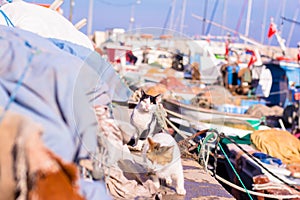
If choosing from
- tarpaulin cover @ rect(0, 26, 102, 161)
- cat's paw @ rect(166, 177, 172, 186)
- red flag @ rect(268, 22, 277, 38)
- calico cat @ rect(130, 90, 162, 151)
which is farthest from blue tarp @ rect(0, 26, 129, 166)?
red flag @ rect(268, 22, 277, 38)

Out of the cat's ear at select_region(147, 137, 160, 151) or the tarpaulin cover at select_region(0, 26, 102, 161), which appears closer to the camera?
the tarpaulin cover at select_region(0, 26, 102, 161)

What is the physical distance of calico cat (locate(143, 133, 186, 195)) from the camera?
3270 millimetres

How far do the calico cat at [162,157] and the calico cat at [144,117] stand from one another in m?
0.09

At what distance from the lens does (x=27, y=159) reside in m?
1.97

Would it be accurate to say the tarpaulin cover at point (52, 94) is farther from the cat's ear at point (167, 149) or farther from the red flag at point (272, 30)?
the red flag at point (272, 30)

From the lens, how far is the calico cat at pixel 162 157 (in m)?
3.27

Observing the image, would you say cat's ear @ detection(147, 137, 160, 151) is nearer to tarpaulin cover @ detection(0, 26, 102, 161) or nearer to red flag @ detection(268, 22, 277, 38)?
tarpaulin cover @ detection(0, 26, 102, 161)

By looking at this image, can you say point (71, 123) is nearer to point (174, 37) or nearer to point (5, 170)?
point (5, 170)

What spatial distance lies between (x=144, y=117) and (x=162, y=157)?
1.19 feet

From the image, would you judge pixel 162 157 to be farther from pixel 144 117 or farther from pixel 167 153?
pixel 144 117

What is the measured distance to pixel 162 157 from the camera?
3311mm

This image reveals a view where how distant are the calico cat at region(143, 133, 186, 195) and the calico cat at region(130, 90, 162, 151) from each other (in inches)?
3.6

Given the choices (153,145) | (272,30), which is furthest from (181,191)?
(272,30)

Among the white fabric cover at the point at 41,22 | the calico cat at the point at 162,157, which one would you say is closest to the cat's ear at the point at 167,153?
the calico cat at the point at 162,157
